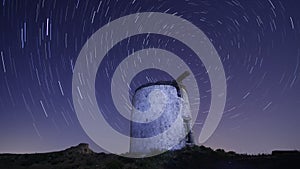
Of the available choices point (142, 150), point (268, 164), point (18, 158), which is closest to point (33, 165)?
point (18, 158)

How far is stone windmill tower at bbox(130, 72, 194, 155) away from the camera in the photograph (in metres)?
23.3

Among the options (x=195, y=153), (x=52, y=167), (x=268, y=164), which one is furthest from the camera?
(x=195, y=153)

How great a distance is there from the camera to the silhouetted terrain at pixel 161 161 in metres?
15.8

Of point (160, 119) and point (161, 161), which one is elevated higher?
point (160, 119)

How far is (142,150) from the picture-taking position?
932 inches

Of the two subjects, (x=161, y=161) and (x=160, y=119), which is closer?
(x=161, y=161)

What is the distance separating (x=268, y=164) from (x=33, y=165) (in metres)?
17.5

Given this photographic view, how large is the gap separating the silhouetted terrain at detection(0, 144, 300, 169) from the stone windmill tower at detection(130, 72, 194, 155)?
1.58m

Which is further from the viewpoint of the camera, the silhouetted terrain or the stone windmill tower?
the stone windmill tower

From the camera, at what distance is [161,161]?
18.4m

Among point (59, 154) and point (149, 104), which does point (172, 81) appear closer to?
point (149, 104)

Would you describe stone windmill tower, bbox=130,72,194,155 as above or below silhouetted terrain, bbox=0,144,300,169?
above

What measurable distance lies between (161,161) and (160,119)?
5921 mm

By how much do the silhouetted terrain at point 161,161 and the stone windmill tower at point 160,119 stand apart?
1576 mm
